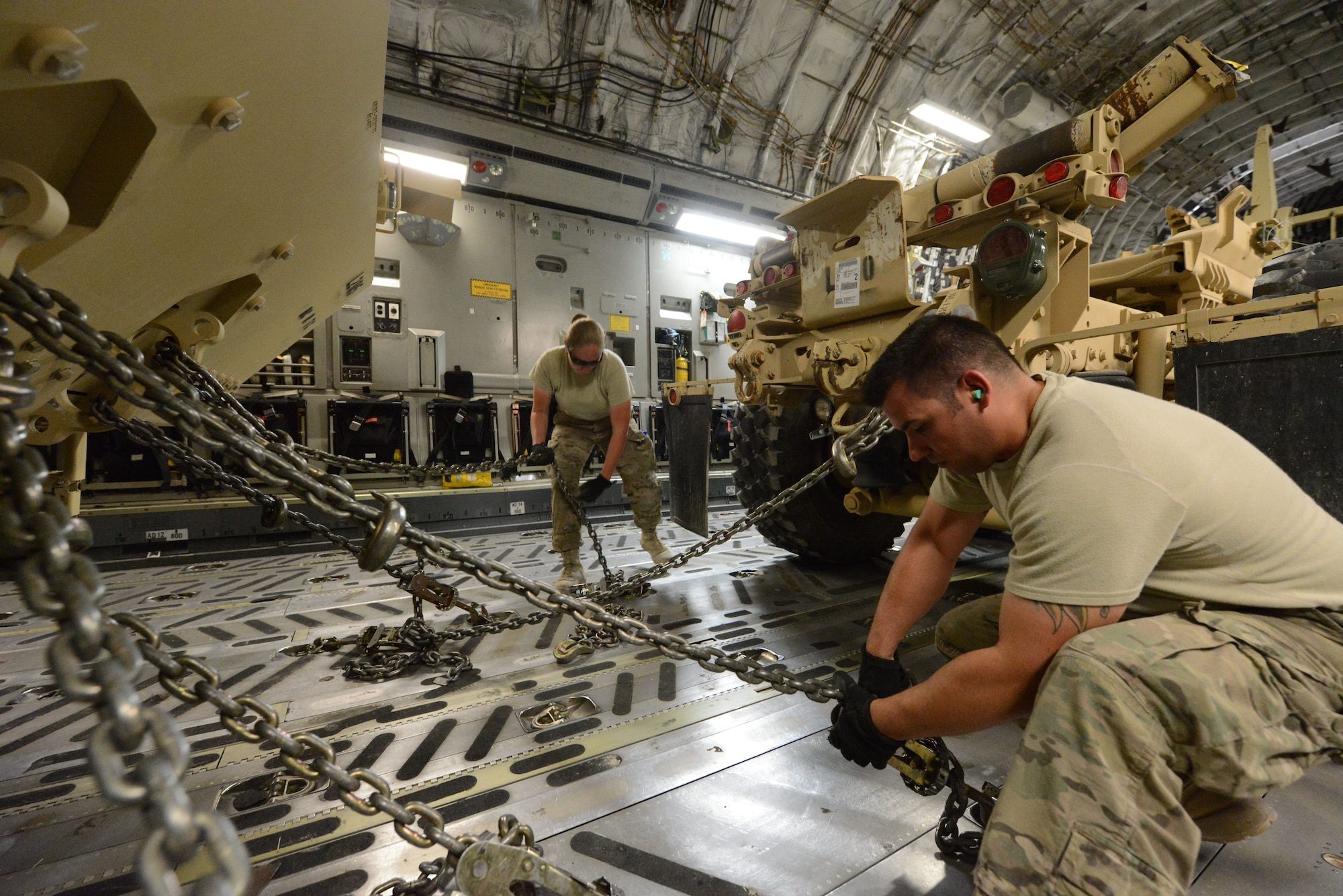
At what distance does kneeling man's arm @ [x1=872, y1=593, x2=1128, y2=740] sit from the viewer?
106 centimetres

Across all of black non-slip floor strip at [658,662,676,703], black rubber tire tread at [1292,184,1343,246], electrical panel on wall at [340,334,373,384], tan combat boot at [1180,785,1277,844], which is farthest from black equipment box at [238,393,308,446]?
black rubber tire tread at [1292,184,1343,246]

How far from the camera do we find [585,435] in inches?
151

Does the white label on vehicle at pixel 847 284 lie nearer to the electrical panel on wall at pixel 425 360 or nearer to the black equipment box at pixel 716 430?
the black equipment box at pixel 716 430

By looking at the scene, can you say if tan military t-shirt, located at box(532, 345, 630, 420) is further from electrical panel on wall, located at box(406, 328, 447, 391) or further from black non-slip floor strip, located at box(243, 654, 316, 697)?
electrical panel on wall, located at box(406, 328, 447, 391)

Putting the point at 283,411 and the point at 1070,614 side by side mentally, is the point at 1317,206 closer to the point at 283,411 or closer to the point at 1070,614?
the point at 1070,614

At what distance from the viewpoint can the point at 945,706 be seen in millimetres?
1089

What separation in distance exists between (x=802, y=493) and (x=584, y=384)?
1.61 metres

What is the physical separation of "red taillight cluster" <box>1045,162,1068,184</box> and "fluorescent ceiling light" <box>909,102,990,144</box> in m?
6.95

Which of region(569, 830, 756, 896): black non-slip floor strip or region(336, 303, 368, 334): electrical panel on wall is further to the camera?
region(336, 303, 368, 334): electrical panel on wall

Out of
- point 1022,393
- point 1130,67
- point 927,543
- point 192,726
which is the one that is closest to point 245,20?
point 1022,393

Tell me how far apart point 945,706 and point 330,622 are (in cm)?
301

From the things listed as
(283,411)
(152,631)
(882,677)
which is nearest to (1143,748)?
(882,677)

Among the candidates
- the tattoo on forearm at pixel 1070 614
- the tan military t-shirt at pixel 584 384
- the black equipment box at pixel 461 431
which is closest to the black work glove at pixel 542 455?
the tan military t-shirt at pixel 584 384

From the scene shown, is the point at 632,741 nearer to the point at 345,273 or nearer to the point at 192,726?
the point at 192,726
